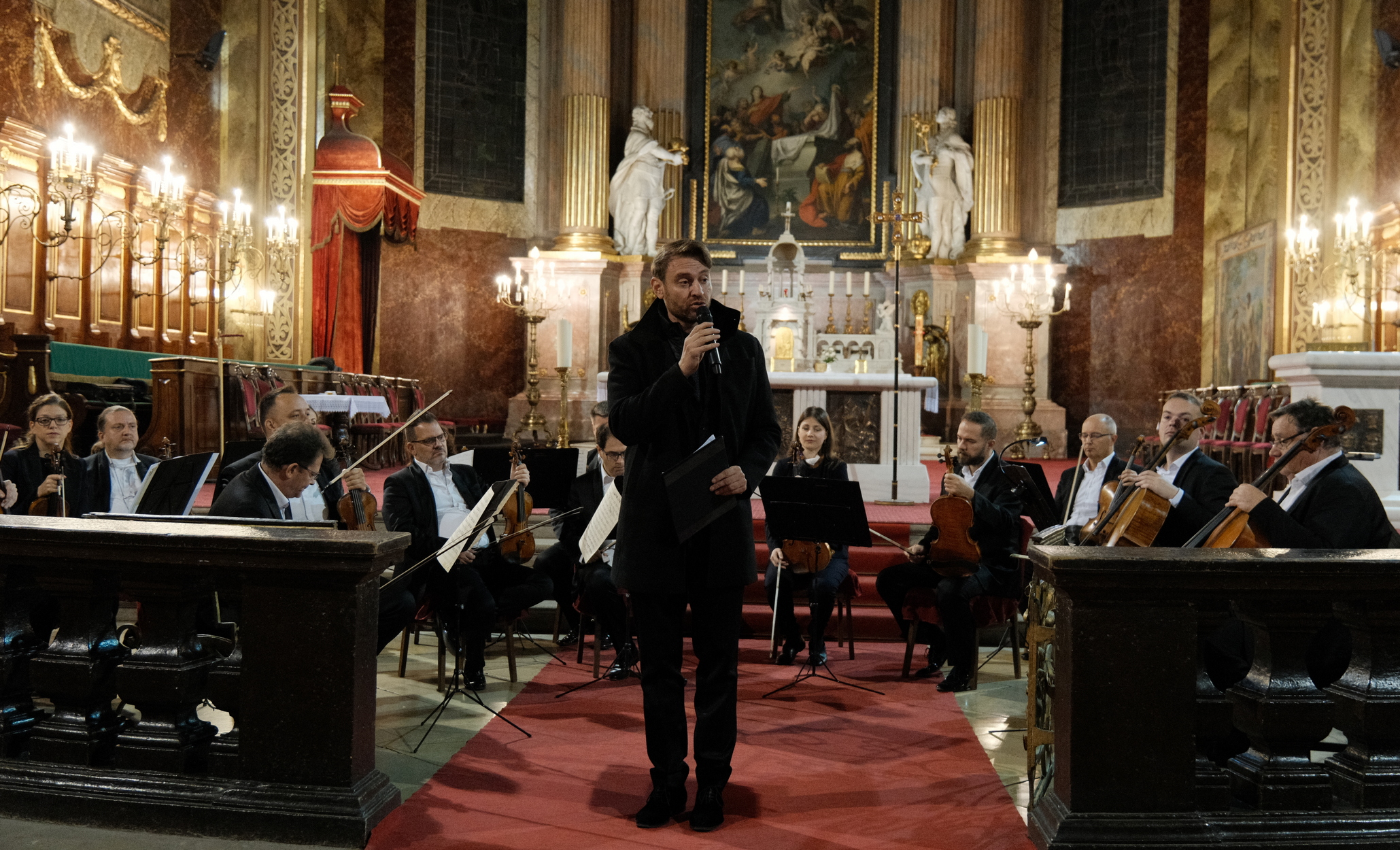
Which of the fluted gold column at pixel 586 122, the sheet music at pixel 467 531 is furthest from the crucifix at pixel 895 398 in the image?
the fluted gold column at pixel 586 122

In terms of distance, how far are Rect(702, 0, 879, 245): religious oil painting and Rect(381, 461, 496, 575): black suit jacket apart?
1114cm

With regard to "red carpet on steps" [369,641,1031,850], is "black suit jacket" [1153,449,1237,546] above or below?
above

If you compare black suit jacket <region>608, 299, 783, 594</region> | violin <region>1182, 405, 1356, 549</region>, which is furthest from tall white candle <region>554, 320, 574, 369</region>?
violin <region>1182, 405, 1356, 549</region>

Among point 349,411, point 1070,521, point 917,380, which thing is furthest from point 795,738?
point 349,411

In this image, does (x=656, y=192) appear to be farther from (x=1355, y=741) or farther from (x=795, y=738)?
(x=1355, y=741)

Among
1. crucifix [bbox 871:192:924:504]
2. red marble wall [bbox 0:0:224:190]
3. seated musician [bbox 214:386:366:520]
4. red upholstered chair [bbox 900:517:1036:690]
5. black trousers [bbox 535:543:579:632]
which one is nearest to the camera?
seated musician [bbox 214:386:366:520]

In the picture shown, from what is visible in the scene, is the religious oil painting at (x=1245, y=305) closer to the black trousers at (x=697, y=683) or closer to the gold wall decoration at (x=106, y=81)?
the black trousers at (x=697, y=683)

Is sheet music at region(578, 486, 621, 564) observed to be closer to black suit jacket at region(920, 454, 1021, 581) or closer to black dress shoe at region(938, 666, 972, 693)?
black suit jacket at region(920, 454, 1021, 581)

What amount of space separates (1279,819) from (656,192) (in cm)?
1297

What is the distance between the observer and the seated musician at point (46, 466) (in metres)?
4.73

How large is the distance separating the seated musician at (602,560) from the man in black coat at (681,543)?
1814mm

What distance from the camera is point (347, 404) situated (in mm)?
10359

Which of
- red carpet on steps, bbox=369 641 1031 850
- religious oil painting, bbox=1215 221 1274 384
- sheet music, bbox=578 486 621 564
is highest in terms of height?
religious oil painting, bbox=1215 221 1274 384

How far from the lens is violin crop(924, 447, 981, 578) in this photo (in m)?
5.06
